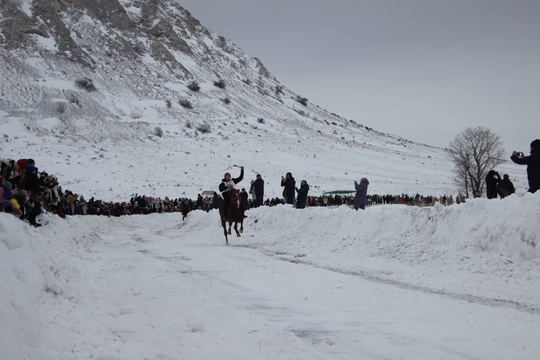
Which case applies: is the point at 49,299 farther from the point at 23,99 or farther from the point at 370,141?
the point at 370,141

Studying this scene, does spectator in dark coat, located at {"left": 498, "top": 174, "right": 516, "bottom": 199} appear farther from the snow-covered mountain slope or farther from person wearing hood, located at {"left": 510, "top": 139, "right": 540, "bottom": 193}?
the snow-covered mountain slope

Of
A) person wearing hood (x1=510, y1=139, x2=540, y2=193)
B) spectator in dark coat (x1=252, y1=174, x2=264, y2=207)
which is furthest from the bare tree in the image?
person wearing hood (x1=510, y1=139, x2=540, y2=193)

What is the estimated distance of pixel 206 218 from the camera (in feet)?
85.0

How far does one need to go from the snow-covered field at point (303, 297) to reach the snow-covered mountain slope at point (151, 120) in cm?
5190

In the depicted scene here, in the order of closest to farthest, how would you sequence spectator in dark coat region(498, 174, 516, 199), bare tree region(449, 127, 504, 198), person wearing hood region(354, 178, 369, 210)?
spectator in dark coat region(498, 174, 516, 199)
person wearing hood region(354, 178, 369, 210)
bare tree region(449, 127, 504, 198)

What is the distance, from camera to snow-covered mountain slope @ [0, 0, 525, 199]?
233 ft

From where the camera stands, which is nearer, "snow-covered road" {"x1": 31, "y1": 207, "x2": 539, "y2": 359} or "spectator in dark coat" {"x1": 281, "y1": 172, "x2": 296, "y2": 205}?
"snow-covered road" {"x1": 31, "y1": 207, "x2": 539, "y2": 359}

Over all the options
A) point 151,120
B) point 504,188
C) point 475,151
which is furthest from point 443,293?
point 151,120

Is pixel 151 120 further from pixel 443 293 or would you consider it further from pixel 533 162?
pixel 443 293

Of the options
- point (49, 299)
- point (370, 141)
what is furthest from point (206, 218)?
point (370, 141)

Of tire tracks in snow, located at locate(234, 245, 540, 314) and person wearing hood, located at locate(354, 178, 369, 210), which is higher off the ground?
person wearing hood, located at locate(354, 178, 369, 210)

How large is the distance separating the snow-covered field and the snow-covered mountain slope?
51.9 m

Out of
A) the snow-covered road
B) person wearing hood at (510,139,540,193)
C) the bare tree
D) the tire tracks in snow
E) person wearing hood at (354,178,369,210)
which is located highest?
the bare tree

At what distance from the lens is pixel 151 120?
94750 mm
